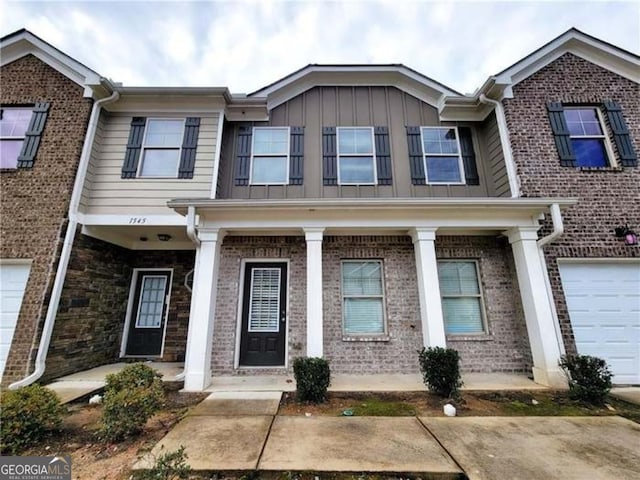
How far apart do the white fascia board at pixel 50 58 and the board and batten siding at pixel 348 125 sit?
110 inches

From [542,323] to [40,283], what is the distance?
8.66 m

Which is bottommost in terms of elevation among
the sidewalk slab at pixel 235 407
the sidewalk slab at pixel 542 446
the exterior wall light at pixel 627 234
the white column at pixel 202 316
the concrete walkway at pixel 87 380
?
the sidewalk slab at pixel 542 446

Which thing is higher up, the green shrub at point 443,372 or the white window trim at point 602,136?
the white window trim at point 602,136

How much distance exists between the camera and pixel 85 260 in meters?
5.33

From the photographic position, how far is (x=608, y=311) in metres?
4.81

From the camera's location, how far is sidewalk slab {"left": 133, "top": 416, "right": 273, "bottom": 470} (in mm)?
2273

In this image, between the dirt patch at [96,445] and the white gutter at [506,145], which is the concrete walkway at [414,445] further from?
the white gutter at [506,145]

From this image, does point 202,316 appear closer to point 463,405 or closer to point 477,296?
point 463,405

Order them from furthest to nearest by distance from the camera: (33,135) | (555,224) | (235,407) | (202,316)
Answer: (33,135)
(555,224)
(202,316)
(235,407)

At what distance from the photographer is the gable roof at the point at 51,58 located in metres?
5.58

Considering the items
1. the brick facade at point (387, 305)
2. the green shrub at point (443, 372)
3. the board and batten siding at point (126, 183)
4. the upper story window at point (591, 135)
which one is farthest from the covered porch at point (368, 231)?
the upper story window at point (591, 135)

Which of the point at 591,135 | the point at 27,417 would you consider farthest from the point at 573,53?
the point at 27,417

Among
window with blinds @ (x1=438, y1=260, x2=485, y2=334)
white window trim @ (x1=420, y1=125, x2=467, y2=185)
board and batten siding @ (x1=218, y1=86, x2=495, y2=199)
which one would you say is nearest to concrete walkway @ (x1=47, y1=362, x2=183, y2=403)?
board and batten siding @ (x1=218, y1=86, x2=495, y2=199)

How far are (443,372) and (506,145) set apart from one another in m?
4.72
